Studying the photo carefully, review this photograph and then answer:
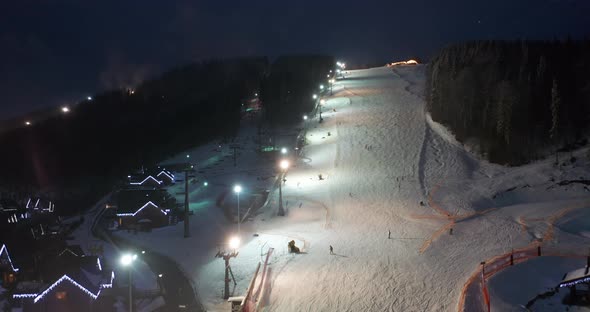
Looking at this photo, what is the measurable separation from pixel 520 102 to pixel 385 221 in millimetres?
19706

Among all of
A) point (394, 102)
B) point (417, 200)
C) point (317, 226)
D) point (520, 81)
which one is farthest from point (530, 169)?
point (394, 102)

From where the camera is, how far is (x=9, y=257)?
25.7m

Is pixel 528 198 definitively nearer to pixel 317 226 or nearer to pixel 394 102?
pixel 317 226

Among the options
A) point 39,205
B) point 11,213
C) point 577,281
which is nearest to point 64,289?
point 577,281

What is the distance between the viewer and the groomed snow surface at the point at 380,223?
17.5m

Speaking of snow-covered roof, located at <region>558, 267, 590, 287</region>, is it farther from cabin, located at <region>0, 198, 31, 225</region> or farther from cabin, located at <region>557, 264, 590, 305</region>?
cabin, located at <region>0, 198, 31, 225</region>

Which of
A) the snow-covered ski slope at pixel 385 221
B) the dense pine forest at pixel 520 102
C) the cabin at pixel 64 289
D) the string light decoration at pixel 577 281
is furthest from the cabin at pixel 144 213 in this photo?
the string light decoration at pixel 577 281

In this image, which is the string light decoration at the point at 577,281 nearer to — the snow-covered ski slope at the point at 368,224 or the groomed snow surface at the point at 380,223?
the groomed snow surface at the point at 380,223

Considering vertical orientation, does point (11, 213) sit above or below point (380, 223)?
below

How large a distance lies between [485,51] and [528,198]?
3651cm

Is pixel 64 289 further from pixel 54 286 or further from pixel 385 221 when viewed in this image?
pixel 385 221

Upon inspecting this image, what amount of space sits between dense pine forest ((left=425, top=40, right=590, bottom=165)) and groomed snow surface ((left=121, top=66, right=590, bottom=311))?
1.94 metres

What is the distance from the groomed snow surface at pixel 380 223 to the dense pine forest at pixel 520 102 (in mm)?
1938

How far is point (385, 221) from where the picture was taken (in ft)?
83.7
